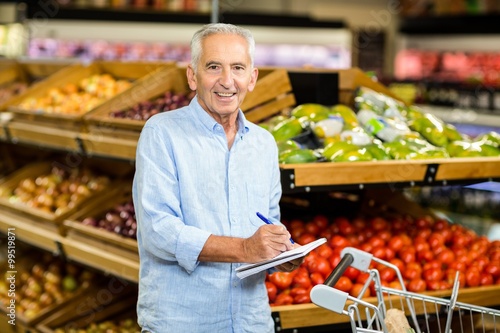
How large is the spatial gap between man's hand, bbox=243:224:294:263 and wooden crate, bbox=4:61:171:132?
8.29 feet

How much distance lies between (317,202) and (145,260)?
179cm

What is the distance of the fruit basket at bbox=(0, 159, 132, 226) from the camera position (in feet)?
15.6

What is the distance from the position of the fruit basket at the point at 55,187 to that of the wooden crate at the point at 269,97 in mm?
1306

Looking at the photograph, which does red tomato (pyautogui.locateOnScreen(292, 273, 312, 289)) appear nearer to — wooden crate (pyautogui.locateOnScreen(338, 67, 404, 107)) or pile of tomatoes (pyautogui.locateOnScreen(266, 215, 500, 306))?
pile of tomatoes (pyautogui.locateOnScreen(266, 215, 500, 306))

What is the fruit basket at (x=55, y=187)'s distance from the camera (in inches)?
188

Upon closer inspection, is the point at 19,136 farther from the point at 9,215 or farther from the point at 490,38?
the point at 490,38

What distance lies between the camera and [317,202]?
13.9ft

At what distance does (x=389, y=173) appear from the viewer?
3416mm

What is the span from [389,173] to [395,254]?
1.64ft

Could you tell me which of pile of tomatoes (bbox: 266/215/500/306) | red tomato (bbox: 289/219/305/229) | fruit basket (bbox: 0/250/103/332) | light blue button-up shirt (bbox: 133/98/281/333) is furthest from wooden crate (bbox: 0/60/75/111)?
light blue button-up shirt (bbox: 133/98/281/333)

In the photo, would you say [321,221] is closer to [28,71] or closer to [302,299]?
[302,299]

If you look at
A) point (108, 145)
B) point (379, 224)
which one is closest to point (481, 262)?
point (379, 224)

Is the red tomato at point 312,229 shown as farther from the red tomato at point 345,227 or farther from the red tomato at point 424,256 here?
the red tomato at point 424,256

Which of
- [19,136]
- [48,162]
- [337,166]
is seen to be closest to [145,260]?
[337,166]
